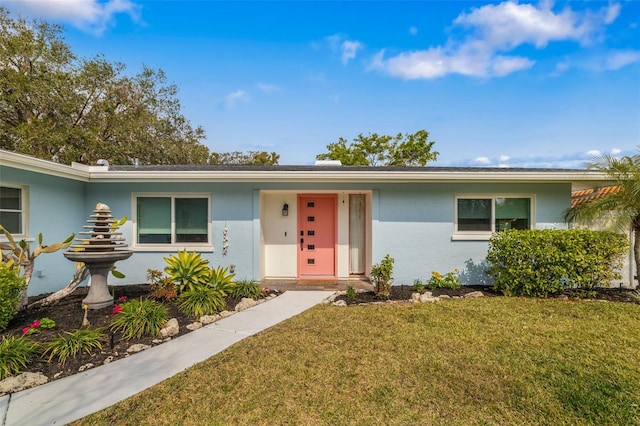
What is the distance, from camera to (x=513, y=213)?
314 inches

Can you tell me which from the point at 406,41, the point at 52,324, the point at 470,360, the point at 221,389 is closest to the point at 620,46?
the point at 406,41

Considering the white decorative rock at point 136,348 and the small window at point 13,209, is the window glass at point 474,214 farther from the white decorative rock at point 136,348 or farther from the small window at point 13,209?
the small window at point 13,209

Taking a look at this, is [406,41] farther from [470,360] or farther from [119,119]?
[119,119]

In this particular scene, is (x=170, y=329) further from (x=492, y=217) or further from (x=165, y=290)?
(x=492, y=217)

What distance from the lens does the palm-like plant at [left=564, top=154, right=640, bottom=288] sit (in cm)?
636

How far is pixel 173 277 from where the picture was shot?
640cm

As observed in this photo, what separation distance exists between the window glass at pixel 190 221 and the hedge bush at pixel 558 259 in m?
7.23

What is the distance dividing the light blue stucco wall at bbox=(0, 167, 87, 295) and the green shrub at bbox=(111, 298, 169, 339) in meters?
3.04

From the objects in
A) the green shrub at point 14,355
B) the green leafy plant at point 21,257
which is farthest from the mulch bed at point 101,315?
the green leafy plant at point 21,257

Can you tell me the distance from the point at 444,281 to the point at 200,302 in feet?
18.5

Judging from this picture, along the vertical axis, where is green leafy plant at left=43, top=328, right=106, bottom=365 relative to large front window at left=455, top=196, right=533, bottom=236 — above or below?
below

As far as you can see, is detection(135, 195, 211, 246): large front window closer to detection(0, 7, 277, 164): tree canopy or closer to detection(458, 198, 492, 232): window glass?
detection(458, 198, 492, 232): window glass

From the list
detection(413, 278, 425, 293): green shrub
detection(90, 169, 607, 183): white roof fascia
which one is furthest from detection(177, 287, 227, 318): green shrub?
detection(413, 278, 425, 293): green shrub

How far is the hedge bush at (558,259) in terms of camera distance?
6.44 m
